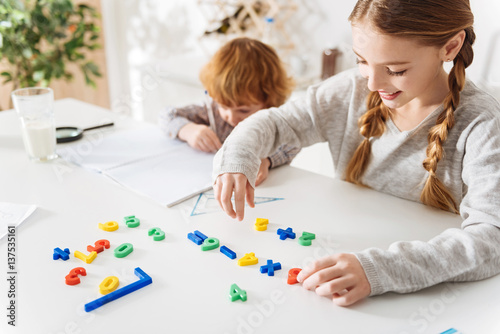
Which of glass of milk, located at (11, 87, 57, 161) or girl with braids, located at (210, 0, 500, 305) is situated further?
glass of milk, located at (11, 87, 57, 161)

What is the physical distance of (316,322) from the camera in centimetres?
61

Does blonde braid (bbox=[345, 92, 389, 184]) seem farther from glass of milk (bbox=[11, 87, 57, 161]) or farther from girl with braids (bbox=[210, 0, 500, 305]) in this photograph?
glass of milk (bbox=[11, 87, 57, 161])

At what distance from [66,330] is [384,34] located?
2.08 feet

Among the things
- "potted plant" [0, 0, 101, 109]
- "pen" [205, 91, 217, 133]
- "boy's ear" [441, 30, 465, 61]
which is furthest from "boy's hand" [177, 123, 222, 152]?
"potted plant" [0, 0, 101, 109]

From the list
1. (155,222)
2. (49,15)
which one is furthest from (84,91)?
(155,222)

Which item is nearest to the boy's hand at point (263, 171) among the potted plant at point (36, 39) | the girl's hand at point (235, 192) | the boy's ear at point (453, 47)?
the girl's hand at point (235, 192)

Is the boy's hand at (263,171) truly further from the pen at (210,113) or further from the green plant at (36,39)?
the green plant at (36,39)

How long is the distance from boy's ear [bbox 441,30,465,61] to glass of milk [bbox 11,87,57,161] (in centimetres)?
85

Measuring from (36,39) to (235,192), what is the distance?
221cm

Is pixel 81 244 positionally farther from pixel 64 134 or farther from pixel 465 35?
pixel 465 35

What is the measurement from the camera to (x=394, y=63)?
0.78 meters

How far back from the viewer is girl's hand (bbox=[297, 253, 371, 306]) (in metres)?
0.64

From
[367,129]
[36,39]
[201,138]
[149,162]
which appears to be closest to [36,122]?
[149,162]

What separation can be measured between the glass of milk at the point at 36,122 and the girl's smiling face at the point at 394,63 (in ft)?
2.35
